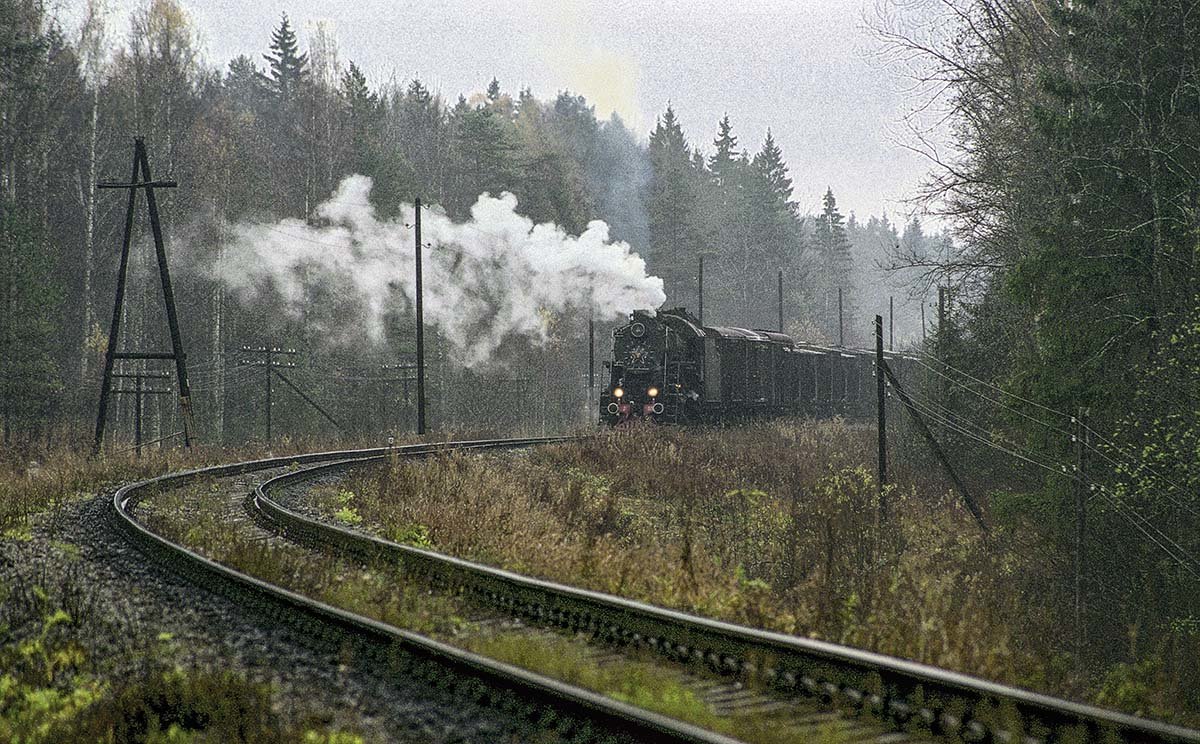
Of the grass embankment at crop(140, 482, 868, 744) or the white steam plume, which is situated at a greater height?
the white steam plume

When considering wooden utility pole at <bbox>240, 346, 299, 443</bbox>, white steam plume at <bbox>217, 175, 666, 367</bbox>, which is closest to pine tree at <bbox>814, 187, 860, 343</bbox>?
white steam plume at <bbox>217, 175, 666, 367</bbox>

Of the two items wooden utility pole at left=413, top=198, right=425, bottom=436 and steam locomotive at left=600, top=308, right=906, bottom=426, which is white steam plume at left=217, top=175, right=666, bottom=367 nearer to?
steam locomotive at left=600, top=308, right=906, bottom=426

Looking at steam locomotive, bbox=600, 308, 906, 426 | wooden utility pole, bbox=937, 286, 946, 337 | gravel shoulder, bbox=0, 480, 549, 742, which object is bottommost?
gravel shoulder, bbox=0, 480, 549, 742

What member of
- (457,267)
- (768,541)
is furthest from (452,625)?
(457,267)

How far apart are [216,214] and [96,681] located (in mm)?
35789

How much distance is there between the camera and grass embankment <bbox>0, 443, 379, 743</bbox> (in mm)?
4785

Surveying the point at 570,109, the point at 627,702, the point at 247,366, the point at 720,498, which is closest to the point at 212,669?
the point at 627,702

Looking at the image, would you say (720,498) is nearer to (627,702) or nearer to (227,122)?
(627,702)

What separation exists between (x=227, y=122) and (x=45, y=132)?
1345 cm

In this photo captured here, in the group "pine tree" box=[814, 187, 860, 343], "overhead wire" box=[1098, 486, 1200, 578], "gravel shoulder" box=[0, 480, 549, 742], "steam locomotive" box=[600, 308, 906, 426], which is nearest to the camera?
"gravel shoulder" box=[0, 480, 549, 742]

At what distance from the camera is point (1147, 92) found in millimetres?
14148

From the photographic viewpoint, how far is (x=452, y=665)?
5637 mm

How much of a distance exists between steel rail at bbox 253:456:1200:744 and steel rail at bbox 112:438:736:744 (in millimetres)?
1147

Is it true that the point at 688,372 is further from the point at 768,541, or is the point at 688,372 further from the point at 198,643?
the point at 198,643
